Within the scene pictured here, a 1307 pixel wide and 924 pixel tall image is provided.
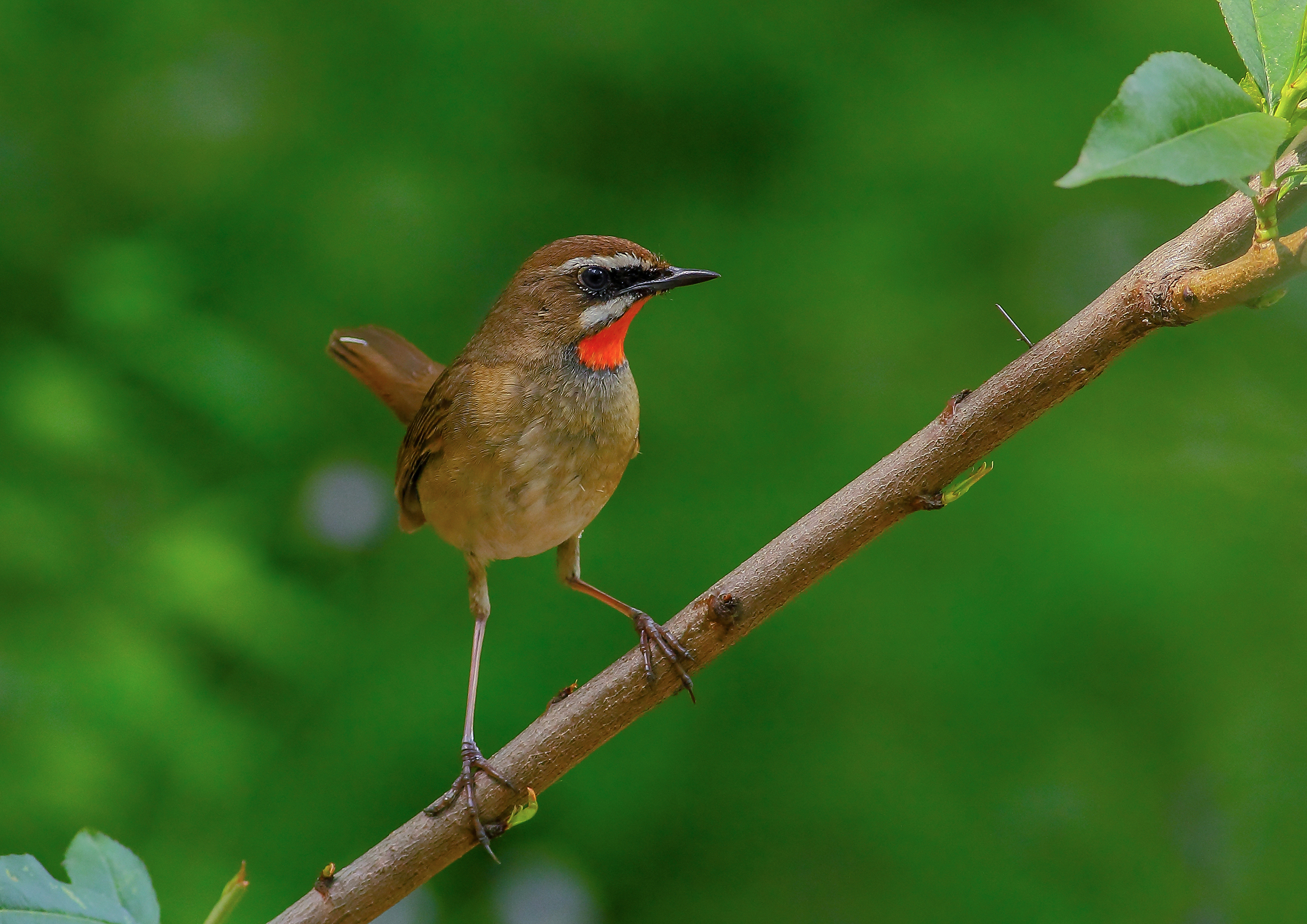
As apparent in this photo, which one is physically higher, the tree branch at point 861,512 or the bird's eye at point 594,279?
the bird's eye at point 594,279

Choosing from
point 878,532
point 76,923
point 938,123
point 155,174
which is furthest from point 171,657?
point 938,123

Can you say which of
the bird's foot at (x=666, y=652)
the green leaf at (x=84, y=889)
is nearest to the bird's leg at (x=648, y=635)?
the bird's foot at (x=666, y=652)

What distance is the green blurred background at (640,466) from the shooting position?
12.6ft

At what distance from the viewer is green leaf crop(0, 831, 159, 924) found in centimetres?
159

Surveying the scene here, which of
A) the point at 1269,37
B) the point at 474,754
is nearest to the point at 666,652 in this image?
the point at 474,754

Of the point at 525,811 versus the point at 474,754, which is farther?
the point at 474,754

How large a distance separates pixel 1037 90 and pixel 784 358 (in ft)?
4.93

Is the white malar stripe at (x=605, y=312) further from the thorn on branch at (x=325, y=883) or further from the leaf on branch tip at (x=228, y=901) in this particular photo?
the leaf on branch tip at (x=228, y=901)

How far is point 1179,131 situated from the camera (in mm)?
1135

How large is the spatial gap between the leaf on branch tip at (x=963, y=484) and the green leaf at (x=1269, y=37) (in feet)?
2.19

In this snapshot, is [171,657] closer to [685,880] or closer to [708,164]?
[685,880]

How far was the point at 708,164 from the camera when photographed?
4805 millimetres

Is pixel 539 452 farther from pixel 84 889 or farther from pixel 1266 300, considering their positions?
pixel 1266 300

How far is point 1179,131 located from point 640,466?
3434 millimetres
